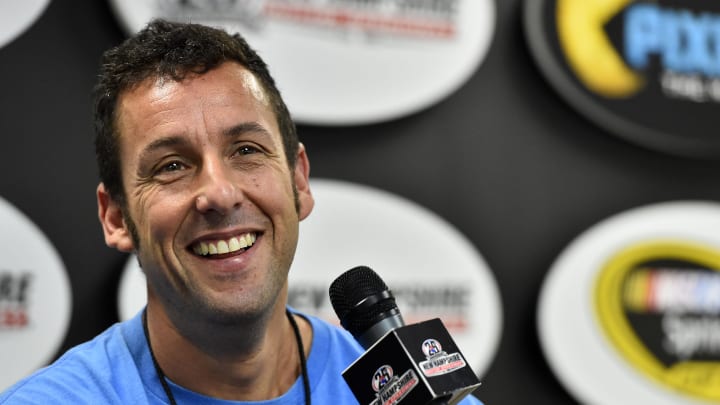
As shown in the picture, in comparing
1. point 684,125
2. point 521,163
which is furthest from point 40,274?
point 684,125

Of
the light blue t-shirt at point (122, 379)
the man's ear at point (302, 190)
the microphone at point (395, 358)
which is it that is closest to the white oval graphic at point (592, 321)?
the light blue t-shirt at point (122, 379)

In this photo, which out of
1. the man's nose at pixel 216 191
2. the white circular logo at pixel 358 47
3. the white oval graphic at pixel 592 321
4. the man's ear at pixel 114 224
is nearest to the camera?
the man's nose at pixel 216 191

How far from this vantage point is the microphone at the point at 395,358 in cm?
79

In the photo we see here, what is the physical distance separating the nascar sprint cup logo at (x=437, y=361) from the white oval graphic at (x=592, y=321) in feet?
4.14

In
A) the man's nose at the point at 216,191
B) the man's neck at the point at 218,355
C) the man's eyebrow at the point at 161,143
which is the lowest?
the man's neck at the point at 218,355

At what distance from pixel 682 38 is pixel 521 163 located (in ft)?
1.82

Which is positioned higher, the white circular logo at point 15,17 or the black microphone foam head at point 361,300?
the white circular logo at point 15,17

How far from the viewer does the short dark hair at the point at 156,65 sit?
41.0 inches

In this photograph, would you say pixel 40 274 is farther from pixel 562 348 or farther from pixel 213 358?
pixel 562 348

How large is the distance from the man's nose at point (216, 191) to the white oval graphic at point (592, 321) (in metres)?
1.24

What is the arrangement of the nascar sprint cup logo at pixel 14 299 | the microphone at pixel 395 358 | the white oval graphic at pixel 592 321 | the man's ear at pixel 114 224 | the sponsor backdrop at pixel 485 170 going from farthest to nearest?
1. the white oval graphic at pixel 592 321
2. the sponsor backdrop at pixel 485 170
3. the nascar sprint cup logo at pixel 14 299
4. the man's ear at pixel 114 224
5. the microphone at pixel 395 358

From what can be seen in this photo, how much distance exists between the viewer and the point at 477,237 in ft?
6.81

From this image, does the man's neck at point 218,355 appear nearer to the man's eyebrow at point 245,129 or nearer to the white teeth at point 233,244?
the white teeth at point 233,244

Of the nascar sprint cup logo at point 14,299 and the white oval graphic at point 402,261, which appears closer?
the nascar sprint cup logo at point 14,299
